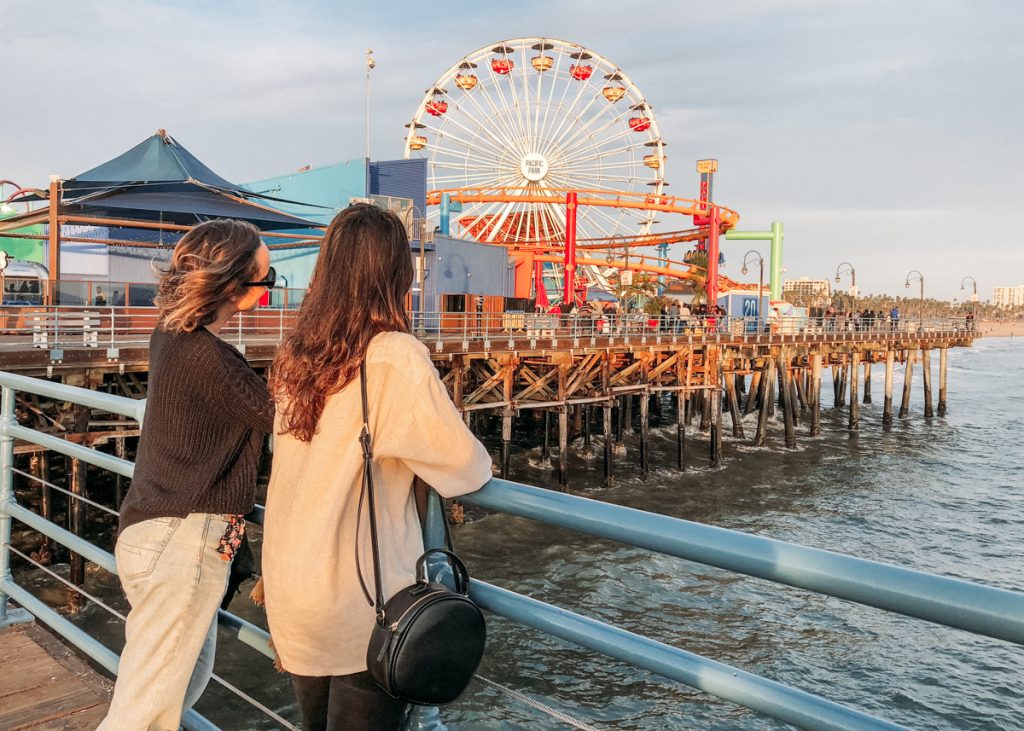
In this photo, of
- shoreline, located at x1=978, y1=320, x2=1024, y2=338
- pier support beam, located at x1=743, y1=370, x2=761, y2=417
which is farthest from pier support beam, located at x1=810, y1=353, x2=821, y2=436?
shoreline, located at x1=978, y1=320, x2=1024, y2=338

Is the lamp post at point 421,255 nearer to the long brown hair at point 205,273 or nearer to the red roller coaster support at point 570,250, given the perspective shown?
the red roller coaster support at point 570,250

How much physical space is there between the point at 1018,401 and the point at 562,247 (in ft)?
88.7

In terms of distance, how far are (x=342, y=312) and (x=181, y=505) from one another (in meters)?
0.72

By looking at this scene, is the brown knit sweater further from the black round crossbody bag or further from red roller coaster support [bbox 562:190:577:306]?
red roller coaster support [bbox 562:190:577:306]

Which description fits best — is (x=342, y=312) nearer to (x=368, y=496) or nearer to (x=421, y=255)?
(x=368, y=496)

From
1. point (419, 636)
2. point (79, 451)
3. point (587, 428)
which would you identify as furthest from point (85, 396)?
point (587, 428)

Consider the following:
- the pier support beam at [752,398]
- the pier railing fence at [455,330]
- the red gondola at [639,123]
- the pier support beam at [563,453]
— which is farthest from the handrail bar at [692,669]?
the red gondola at [639,123]

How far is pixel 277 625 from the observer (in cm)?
182

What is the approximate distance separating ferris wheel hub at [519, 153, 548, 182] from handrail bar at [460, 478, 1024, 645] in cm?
4162

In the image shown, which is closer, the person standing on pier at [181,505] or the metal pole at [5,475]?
the person standing on pier at [181,505]

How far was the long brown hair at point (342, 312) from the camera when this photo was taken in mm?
1729

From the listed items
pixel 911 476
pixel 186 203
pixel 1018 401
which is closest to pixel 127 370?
pixel 186 203

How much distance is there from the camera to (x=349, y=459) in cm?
171

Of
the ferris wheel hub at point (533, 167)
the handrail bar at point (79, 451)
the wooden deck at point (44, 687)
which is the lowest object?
the wooden deck at point (44, 687)
